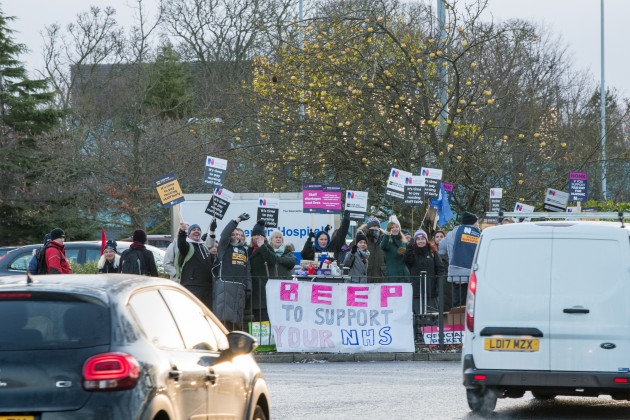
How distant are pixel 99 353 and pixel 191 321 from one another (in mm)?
1300

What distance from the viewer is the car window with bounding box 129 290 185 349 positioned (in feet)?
22.4

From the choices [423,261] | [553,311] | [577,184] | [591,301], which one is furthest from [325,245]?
[591,301]

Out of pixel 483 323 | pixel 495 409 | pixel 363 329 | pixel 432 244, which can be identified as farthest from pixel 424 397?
pixel 432 244

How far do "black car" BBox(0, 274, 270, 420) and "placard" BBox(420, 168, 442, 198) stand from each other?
17366 mm

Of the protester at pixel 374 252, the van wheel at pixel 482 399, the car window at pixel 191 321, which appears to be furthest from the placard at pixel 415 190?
the car window at pixel 191 321

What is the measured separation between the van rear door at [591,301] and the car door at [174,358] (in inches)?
198

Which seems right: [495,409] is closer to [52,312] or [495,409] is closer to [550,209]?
[52,312]

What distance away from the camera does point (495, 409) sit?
1294 centimetres

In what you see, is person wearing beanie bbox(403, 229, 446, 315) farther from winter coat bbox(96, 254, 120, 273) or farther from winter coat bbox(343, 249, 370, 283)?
winter coat bbox(96, 254, 120, 273)

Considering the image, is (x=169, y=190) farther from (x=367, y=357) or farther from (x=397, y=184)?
(x=367, y=357)

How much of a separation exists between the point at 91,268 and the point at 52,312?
1915cm

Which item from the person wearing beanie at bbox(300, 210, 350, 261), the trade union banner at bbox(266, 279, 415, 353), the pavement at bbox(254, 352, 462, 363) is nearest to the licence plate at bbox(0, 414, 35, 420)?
the pavement at bbox(254, 352, 462, 363)

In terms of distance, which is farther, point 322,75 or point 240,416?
point 322,75

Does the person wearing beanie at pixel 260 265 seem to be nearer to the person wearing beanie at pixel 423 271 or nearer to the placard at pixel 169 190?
the person wearing beanie at pixel 423 271
